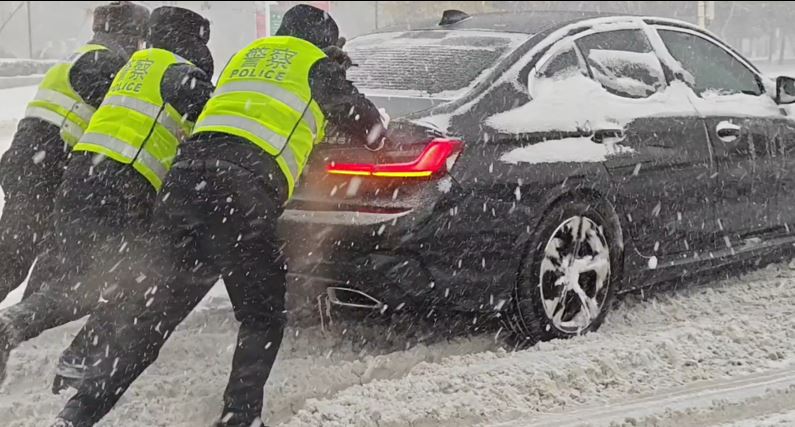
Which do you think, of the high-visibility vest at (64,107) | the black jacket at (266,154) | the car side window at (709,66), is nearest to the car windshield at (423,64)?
the black jacket at (266,154)

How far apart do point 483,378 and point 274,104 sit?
1399mm

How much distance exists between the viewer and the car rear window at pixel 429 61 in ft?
14.1

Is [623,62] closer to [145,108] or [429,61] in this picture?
[429,61]

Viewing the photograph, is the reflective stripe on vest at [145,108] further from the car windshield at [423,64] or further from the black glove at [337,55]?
the car windshield at [423,64]

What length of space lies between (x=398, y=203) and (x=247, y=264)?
30.2 inches

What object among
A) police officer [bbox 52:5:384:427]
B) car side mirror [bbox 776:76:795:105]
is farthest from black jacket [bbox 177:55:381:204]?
car side mirror [bbox 776:76:795:105]

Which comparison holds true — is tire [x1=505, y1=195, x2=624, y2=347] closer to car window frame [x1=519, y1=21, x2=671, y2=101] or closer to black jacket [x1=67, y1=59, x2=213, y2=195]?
car window frame [x1=519, y1=21, x2=671, y2=101]

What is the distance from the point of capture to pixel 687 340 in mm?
4254

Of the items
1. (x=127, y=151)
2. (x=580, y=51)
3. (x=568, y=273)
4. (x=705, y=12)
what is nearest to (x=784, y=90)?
(x=580, y=51)

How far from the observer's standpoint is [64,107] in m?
4.37

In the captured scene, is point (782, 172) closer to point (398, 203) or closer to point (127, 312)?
point (398, 203)

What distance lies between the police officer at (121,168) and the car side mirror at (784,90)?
3.55 metres

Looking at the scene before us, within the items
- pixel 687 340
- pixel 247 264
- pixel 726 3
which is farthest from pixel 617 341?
pixel 726 3

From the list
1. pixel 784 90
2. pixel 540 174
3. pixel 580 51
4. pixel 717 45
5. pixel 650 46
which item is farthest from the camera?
pixel 784 90
